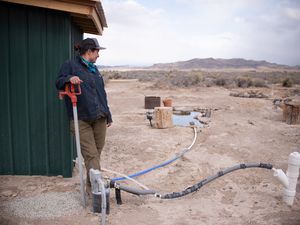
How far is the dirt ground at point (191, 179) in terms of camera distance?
3865 mm

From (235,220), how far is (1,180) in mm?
3413

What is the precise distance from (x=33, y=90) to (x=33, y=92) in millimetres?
31

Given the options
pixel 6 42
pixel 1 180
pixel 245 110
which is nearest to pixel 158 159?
pixel 1 180

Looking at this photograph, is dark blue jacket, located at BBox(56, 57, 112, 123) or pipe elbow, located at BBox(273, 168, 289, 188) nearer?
dark blue jacket, located at BBox(56, 57, 112, 123)

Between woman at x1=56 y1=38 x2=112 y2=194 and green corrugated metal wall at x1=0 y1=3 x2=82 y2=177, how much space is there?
92 cm

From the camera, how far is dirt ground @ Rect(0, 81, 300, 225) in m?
3.87

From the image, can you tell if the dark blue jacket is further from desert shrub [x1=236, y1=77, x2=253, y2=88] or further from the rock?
desert shrub [x1=236, y1=77, x2=253, y2=88]

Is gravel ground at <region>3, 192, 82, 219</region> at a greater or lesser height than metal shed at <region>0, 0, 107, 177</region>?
lesser

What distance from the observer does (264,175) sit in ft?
18.0

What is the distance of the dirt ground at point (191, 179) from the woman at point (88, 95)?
2.60 ft

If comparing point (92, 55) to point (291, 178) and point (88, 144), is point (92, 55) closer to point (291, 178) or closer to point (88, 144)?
point (88, 144)

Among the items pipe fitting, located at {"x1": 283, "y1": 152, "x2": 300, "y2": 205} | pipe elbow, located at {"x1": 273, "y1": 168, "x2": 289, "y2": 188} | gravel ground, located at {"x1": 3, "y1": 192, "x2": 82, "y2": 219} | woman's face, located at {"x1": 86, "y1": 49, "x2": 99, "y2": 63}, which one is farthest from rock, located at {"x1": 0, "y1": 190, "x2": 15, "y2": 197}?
pipe fitting, located at {"x1": 283, "y1": 152, "x2": 300, "y2": 205}

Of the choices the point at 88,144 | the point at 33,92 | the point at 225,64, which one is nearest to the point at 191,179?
the point at 88,144

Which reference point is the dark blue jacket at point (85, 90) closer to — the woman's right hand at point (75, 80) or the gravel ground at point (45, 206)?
the woman's right hand at point (75, 80)
